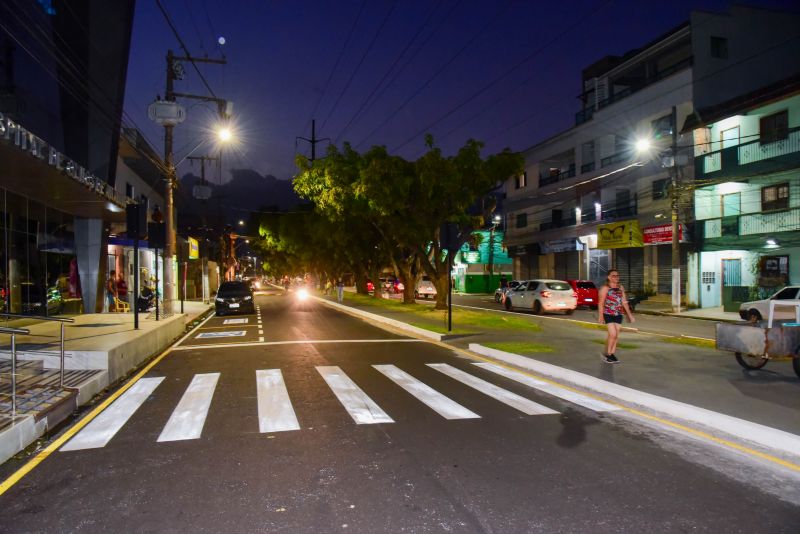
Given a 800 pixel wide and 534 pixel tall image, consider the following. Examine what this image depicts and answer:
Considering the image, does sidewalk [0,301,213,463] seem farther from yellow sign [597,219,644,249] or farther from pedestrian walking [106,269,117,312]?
yellow sign [597,219,644,249]

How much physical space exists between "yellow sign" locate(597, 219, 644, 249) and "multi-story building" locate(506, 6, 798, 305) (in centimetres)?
6

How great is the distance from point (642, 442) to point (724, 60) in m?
31.5

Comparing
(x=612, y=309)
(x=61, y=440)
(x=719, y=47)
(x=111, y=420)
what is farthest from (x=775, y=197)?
(x=61, y=440)

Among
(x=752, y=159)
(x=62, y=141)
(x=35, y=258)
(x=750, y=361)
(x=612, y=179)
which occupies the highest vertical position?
(x=612, y=179)

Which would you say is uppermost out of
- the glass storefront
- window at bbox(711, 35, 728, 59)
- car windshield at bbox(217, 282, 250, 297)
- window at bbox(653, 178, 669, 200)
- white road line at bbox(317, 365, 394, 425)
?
window at bbox(711, 35, 728, 59)

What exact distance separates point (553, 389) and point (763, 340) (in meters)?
3.48

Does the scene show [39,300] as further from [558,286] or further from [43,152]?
[558,286]

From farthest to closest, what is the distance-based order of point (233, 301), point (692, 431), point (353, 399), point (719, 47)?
1. point (719, 47)
2. point (233, 301)
3. point (353, 399)
4. point (692, 431)

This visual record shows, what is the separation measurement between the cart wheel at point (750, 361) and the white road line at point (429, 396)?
18.8 feet

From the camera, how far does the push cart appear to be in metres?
8.92

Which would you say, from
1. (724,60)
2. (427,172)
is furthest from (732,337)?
(724,60)

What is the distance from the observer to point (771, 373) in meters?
9.76

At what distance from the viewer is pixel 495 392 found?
8.70 meters

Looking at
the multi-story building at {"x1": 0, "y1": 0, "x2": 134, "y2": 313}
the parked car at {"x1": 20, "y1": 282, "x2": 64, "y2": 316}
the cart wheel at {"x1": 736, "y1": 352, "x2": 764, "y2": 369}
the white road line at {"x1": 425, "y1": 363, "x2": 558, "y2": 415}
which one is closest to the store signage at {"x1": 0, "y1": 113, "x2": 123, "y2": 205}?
the multi-story building at {"x1": 0, "y1": 0, "x2": 134, "y2": 313}
